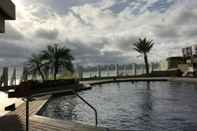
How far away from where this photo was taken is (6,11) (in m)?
3.86

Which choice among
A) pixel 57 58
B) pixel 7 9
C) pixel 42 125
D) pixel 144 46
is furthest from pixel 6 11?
pixel 144 46

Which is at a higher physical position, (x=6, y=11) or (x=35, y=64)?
(x=6, y=11)

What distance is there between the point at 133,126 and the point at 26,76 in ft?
61.8

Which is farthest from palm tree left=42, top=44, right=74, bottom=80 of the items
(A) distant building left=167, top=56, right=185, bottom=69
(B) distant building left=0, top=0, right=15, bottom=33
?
(B) distant building left=0, top=0, right=15, bottom=33

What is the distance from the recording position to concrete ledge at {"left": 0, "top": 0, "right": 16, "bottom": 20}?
369 cm

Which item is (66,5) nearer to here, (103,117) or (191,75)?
(103,117)

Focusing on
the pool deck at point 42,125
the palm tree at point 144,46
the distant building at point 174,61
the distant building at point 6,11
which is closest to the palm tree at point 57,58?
the palm tree at point 144,46

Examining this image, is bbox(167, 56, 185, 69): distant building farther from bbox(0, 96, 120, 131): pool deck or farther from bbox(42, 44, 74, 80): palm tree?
bbox(0, 96, 120, 131): pool deck

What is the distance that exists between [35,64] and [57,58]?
2.51 m

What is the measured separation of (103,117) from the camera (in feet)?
30.0

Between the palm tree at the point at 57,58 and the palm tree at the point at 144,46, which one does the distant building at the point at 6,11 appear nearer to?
the palm tree at the point at 57,58

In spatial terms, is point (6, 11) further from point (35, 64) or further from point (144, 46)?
point (144, 46)

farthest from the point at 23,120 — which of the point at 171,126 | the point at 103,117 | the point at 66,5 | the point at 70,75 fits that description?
the point at 70,75

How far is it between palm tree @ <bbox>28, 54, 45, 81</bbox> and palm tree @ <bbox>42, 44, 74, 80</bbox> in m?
0.71
